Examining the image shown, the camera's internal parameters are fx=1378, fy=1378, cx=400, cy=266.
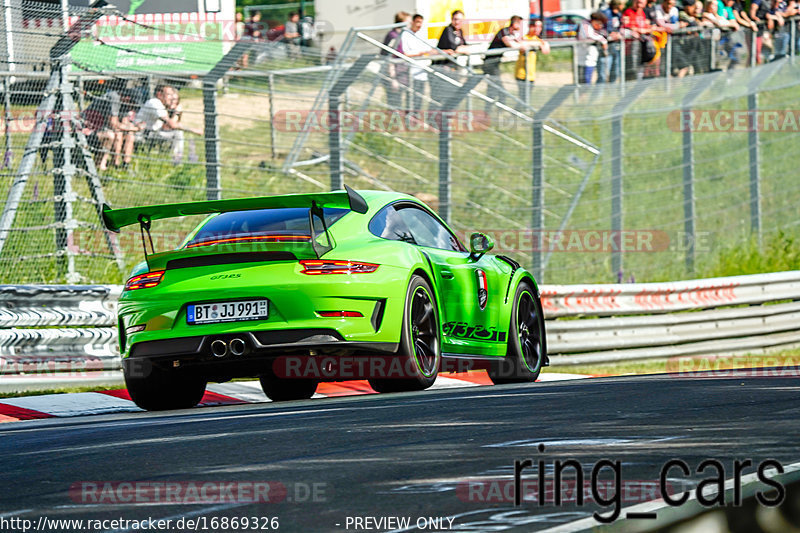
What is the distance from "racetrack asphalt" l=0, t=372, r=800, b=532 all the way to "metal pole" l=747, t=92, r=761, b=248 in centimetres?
973

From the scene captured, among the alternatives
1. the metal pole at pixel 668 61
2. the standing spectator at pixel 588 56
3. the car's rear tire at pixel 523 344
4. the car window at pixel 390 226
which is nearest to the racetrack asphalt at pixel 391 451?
the car window at pixel 390 226

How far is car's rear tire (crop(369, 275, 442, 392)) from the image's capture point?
8.71 meters

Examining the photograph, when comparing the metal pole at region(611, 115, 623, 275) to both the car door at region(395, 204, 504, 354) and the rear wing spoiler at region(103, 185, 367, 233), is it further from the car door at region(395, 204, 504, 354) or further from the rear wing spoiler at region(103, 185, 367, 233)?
the rear wing spoiler at region(103, 185, 367, 233)

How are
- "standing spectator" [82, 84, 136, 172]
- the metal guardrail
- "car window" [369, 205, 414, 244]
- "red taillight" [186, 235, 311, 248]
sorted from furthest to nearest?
"standing spectator" [82, 84, 136, 172] < the metal guardrail < "car window" [369, 205, 414, 244] < "red taillight" [186, 235, 311, 248]

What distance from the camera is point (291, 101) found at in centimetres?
1381

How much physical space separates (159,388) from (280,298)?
4.04 ft

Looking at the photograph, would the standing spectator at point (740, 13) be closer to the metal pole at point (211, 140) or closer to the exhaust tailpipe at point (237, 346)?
the metal pole at point (211, 140)

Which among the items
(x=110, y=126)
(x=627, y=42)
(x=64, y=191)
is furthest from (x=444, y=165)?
(x=627, y=42)

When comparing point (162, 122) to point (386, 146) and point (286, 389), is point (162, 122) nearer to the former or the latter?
point (386, 146)

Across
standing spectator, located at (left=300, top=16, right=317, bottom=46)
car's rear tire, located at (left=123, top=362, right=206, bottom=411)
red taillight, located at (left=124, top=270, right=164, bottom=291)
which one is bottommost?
car's rear tire, located at (left=123, top=362, right=206, bottom=411)

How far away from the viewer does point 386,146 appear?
49.4 ft

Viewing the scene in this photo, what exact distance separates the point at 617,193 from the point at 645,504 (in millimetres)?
12192

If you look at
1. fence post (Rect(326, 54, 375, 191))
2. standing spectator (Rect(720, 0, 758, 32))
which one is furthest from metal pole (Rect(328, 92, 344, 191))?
standing spectator (Rect(720, 0, 758, 32))

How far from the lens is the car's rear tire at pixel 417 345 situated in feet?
28.6
